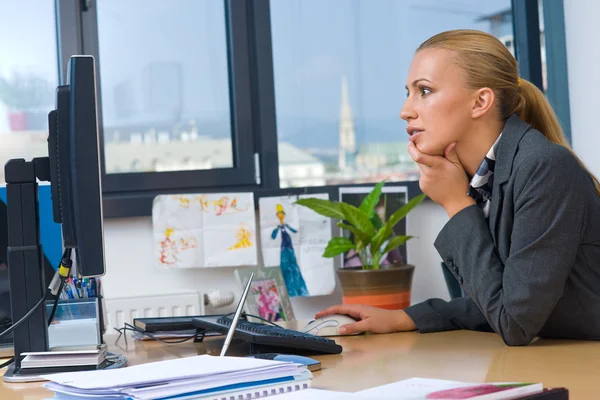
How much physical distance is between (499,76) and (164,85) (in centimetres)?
126

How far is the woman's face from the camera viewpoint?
4.86ft

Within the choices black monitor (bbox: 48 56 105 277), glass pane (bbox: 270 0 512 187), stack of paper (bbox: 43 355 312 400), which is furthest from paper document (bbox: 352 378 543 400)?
glass pane (bbox: 270 0 512 187)

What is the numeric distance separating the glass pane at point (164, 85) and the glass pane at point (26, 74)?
6.0 inches

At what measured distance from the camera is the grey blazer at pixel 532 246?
51.3 inches

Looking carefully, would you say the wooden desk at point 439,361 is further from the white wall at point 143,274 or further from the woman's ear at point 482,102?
the white wall at point 143,274

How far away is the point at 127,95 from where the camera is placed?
244cm

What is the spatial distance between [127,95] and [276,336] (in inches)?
54.6

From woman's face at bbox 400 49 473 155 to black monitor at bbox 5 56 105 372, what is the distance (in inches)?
23.6

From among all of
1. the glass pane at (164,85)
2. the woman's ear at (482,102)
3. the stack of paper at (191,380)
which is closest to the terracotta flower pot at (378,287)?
the glass pane at (164,85)

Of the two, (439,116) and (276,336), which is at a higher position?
(439,116)

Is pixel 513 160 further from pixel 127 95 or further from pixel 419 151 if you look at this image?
pixel 127 95

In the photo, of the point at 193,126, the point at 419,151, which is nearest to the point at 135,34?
the point at 193,126

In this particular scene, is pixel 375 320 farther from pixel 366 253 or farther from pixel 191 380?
pixel 366 253

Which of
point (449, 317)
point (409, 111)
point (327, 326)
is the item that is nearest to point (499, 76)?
point (409, 111)
